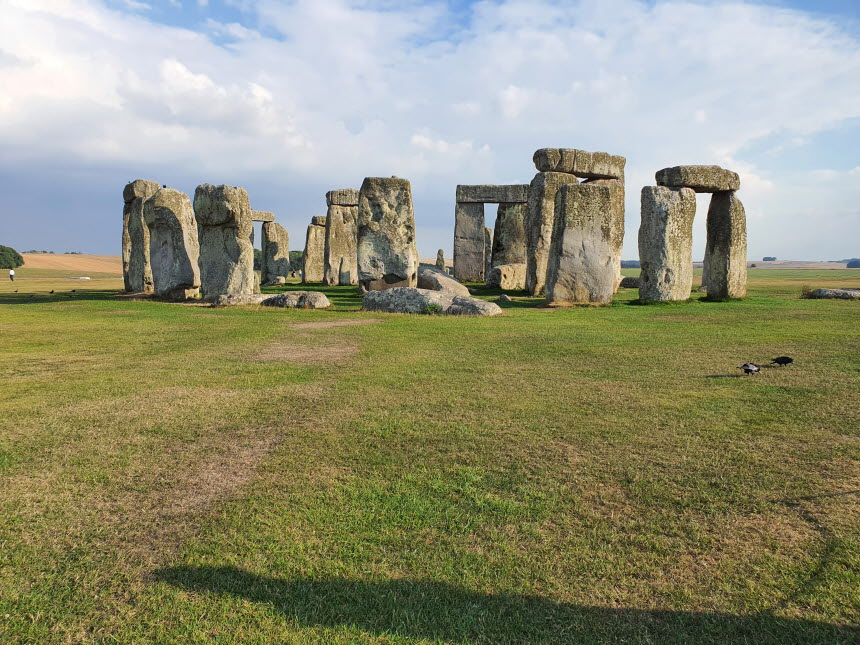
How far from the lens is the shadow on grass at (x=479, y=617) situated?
2076 mm

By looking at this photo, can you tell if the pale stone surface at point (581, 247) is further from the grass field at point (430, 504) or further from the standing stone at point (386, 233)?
the grass field at point (430, 504)

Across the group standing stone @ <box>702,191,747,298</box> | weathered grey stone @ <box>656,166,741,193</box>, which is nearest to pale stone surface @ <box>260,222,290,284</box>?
weathered grey stone @ <box>656,166,741,193</box>

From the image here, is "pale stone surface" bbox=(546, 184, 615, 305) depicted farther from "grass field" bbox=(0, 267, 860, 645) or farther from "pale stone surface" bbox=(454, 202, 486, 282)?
"pale stone surface" bbox=(454, 202, 486, 282)

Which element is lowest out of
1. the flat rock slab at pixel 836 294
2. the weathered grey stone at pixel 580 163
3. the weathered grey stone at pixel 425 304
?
the weathered grey stone at pixel 425 304

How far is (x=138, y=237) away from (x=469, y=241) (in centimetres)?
1272

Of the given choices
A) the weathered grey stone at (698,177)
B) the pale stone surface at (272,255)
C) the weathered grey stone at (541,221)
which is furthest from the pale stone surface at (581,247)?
the pale stone surface at (272,255)

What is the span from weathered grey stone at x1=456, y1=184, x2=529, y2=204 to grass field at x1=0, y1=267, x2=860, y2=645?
1764 cm

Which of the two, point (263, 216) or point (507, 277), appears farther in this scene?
point (263, 216)

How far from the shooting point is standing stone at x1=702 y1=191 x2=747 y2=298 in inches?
559

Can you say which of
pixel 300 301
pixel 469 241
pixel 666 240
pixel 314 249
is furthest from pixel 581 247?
pixel 314 249

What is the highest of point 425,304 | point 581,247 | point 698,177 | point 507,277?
point 698,177

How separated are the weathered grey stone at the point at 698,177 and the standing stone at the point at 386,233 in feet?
20.6

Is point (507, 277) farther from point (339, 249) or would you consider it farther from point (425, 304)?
point (425, 304)

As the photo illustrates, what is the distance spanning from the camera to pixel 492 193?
23500mm
